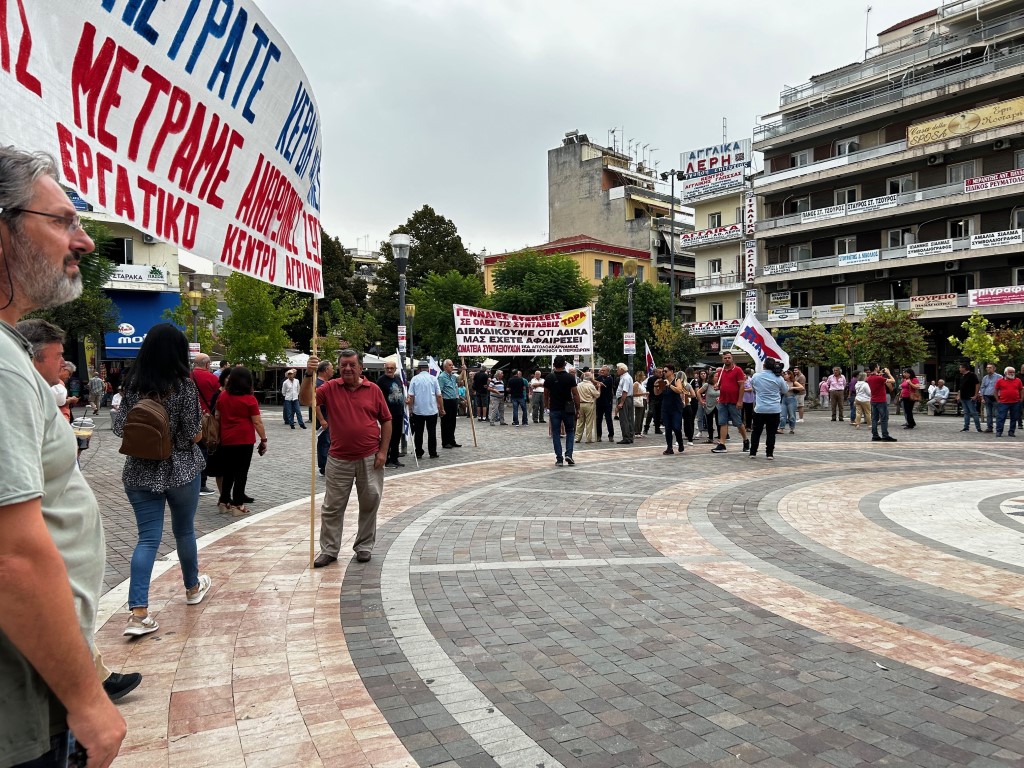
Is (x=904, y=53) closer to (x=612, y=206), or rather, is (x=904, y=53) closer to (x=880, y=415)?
(x=612, y=206)

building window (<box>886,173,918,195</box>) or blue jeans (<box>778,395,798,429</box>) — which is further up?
building window (<box>886,173,918,195</box>)

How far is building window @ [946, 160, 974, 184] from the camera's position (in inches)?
1384

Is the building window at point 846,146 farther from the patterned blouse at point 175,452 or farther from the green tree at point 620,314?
the patterned blouse at point 175,452

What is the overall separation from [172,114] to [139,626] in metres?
3.02

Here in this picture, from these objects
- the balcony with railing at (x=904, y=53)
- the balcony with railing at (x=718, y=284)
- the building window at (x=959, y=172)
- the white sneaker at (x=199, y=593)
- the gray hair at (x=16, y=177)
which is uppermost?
the balcony with railing at (x=904, y=53)

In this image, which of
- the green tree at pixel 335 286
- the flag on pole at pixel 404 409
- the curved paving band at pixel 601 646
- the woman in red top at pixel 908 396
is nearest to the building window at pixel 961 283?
the woman in red top at pixel 908 396

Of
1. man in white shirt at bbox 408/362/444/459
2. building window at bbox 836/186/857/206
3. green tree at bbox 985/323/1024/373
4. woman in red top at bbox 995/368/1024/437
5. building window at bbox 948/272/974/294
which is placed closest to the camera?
man in white shirt at bbox 408/362/444/459

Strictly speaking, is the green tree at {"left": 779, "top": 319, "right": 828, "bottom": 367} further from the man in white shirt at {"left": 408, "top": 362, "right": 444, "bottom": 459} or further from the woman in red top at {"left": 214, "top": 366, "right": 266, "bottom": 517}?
the woman in red top at {"left": 214, "top": 366, "right": 266, "bottom": 517}

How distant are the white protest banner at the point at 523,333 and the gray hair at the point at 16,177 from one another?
16.8m

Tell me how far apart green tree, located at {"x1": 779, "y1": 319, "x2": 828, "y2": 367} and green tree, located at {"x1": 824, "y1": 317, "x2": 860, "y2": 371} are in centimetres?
22

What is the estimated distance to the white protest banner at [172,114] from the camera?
2.27 metres

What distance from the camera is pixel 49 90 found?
228 centimetres

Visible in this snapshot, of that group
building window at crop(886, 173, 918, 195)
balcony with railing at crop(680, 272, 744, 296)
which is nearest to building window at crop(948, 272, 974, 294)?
building window at crop(886, 173, 918, 195)

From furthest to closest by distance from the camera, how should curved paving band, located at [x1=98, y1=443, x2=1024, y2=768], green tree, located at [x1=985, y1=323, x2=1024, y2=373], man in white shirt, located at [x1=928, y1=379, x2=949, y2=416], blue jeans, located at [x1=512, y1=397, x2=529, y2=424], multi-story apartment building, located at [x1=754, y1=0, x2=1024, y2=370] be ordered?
multi-story apartment building, located at [x1=754, y1=0, x2=1024, y2=370]
man in white shirt, located at [x1=928, y1=379, x2=949, y2=416]
green tree, located at [x1=985, y1=323, x2=1024, y2=373]
blue jeans, located at [x1=512, y1=397, x2=529, y2=424]
curved paving band, located at [x1=98, y1=443, x2=1024, y2=768]
